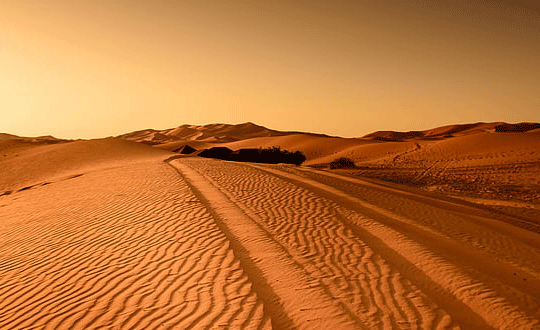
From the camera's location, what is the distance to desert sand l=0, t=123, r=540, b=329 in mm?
4172

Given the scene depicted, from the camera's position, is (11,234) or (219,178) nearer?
(11,234)

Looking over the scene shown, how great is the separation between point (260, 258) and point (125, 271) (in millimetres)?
2000

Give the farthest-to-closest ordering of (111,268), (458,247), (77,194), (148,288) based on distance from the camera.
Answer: (77,194), (458,247), (111,268), (148,288)

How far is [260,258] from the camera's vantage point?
5.76 meters

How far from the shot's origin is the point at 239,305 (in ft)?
14.0

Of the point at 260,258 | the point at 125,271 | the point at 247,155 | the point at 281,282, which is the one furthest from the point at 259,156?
the point at 281,282

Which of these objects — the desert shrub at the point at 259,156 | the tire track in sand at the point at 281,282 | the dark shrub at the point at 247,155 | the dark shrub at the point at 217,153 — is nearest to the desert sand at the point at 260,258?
the tire track in sand at the point at 281,282

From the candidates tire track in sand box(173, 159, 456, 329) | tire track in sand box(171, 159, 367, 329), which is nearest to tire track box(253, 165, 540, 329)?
tire track in sand box(173, 159, 456, 329)

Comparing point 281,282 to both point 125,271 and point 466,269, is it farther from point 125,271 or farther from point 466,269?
point 466,269

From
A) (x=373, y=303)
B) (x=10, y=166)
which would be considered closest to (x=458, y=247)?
(x=373, y=303)

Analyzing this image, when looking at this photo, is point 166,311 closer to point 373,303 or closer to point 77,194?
point 373,303

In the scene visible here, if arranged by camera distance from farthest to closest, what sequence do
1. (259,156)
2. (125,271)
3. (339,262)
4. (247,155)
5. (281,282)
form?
(259,156) < (247,155) < (339,262) < (125,271) < (281,282)

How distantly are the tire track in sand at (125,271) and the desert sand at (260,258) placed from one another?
2cm

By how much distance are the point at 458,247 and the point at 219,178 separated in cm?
918
